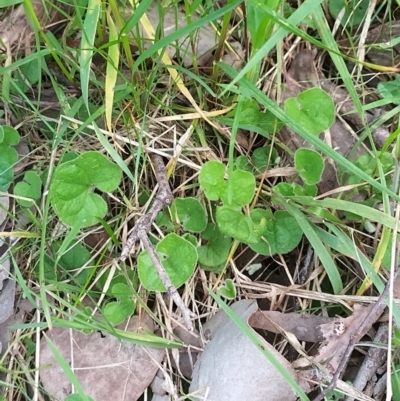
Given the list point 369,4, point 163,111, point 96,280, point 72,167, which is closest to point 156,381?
point 96,280

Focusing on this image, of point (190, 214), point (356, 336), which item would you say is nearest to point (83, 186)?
point (190, 214)

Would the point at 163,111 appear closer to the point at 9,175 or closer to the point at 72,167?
the point at 72,167

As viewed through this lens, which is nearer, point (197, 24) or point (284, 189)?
point (197, 24)

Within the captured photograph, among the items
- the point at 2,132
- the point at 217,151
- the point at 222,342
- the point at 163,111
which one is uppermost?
the point at 2,132

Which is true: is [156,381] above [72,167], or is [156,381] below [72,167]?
below

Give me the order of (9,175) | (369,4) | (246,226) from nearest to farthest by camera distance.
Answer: (246,226), (9,175), (369,4)

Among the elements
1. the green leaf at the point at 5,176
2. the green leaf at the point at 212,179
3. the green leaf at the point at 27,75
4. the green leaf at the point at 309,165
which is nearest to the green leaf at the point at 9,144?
the green leaf at the point at 5,176

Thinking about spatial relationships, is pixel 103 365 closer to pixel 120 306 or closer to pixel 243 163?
pixel 120 306
